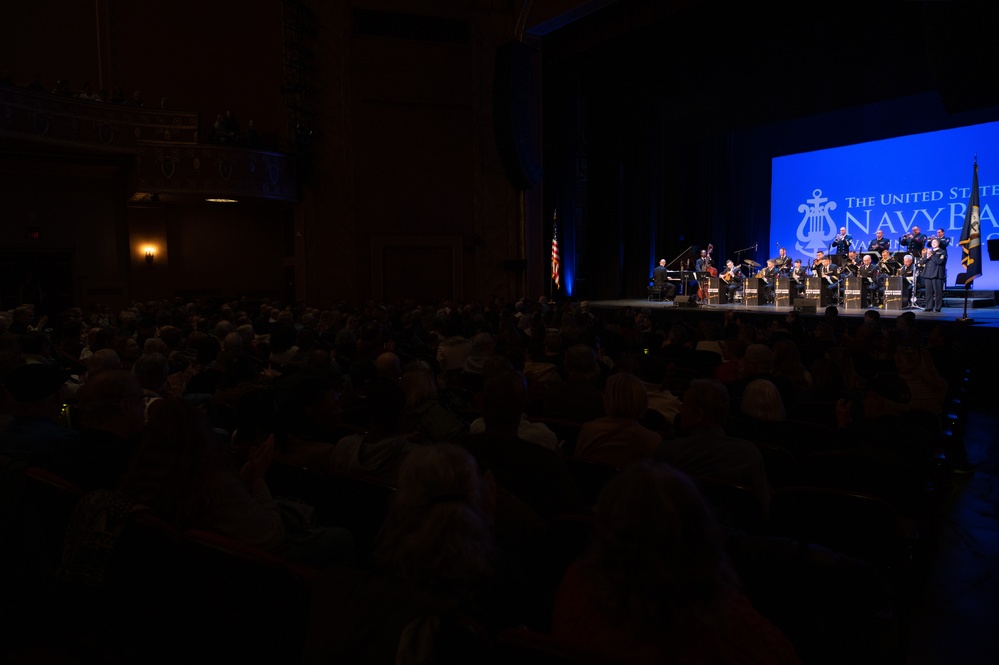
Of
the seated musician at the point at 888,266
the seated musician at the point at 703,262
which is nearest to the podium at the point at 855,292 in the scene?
the seated musician at the point at 888,266

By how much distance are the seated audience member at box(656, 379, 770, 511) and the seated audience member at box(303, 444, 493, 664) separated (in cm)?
133

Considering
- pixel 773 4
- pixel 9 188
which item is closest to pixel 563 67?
pixel 773 4

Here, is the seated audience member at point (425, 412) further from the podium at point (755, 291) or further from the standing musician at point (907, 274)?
the podium at point (755, 291)

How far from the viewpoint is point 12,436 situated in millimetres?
2518

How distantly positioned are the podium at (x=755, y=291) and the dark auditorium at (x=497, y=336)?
8 centimetres

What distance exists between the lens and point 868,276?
12.0m

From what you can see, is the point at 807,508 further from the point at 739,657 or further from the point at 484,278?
the point at 484,278

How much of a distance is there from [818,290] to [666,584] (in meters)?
12.6

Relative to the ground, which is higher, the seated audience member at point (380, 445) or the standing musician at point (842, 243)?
the standing musician at point (842, 243)

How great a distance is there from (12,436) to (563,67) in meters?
14.2

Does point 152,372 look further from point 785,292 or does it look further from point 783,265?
point 783,265

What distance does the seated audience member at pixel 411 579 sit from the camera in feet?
3.93

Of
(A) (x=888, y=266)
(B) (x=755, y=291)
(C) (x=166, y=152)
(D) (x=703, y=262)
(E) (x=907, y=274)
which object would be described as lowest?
(B) (x=755, y=291)

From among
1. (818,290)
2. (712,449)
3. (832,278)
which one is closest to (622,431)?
(712,449)
